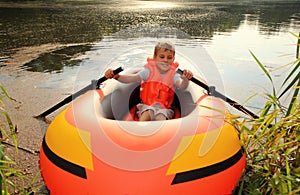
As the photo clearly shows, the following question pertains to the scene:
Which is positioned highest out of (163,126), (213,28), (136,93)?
(163,126)

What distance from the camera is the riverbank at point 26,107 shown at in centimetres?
288

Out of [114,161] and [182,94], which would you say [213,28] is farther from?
[114,161]

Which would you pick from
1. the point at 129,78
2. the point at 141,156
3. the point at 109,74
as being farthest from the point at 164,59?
the point at 141,156

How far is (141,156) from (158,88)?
124cm

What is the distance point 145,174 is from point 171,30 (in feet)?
28.7

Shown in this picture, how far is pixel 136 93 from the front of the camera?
11.1ft

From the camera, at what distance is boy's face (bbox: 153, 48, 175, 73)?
3.00 metres

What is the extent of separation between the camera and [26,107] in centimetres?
→ 411

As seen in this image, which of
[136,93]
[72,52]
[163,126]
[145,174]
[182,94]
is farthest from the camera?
[72,52]

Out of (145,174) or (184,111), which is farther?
(184,111)

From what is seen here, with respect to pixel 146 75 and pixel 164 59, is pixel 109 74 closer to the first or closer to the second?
pixel 146 75

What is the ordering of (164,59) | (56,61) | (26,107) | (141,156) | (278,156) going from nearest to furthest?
(141,156)
(278,156)
(164,59)
(26,107)
(56,61)

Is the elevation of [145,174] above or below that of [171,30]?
above

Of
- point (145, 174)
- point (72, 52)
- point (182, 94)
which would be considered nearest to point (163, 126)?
point (145, 174)
